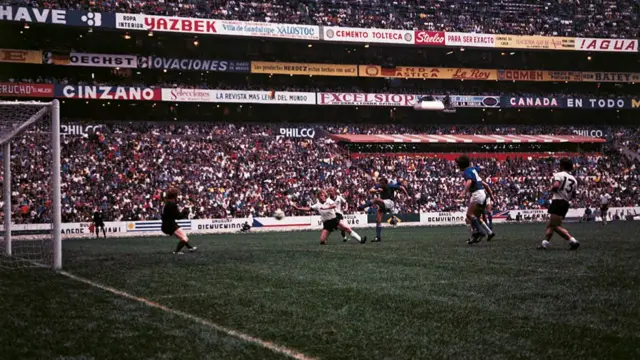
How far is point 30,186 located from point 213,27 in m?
27.6

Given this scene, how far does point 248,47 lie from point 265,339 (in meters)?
51.8

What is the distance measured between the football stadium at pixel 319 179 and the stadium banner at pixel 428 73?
203mm

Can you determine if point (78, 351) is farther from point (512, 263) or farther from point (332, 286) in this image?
point (512, 263)

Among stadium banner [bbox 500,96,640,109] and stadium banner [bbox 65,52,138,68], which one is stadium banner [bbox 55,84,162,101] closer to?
stadium banner [bbox 65,52,138,68]

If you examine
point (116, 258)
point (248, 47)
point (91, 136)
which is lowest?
point (116, 258)

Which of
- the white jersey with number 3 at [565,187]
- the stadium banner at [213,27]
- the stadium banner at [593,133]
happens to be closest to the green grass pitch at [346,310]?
the white jersey with number 3 at [565,187]

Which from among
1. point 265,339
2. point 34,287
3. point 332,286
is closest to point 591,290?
point 332,286

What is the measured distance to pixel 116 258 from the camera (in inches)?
647

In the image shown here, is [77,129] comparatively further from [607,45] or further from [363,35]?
[607,45]

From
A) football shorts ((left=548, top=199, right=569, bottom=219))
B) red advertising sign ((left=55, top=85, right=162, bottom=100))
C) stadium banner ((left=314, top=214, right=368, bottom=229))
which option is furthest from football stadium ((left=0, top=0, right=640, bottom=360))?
red advertising sign ((left=55, top=85, right=162, bottom=100))

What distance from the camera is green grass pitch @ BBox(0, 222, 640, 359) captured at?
558 centimetres

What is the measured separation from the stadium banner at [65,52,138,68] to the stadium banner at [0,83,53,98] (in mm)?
2869

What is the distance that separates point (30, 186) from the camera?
24859 mm

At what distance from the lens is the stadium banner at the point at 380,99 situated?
55.6 m
